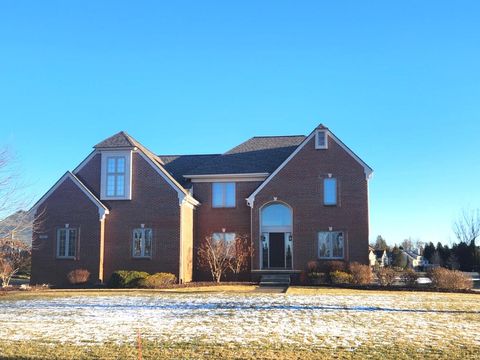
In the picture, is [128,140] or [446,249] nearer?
[128,140]

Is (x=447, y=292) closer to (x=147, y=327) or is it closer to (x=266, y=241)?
(x=266, y=241)

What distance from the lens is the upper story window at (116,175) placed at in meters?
29.5

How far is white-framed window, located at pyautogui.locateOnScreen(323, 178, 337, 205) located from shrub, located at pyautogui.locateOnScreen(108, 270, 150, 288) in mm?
11013

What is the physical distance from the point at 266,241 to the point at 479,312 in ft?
50.7

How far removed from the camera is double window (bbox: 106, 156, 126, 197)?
2967cm

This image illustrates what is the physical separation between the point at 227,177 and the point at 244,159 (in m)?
2.02

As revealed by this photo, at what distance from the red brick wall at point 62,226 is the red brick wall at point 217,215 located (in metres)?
6.21

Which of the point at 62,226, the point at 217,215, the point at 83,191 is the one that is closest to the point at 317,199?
the point at 217,215

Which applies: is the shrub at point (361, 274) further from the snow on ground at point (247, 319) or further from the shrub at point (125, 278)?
the shrub at point (125, 278)

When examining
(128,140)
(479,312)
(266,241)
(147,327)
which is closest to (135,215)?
(128,140)

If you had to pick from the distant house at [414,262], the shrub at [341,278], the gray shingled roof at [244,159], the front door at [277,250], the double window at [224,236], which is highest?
the gray shingled roof at [244,159]

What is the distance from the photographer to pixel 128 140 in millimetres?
29828

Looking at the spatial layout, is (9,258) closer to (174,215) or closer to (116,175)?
(116,175)

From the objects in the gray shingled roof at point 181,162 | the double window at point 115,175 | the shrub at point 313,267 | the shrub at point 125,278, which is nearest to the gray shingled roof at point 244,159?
the gray shingled roof at point 181,162
